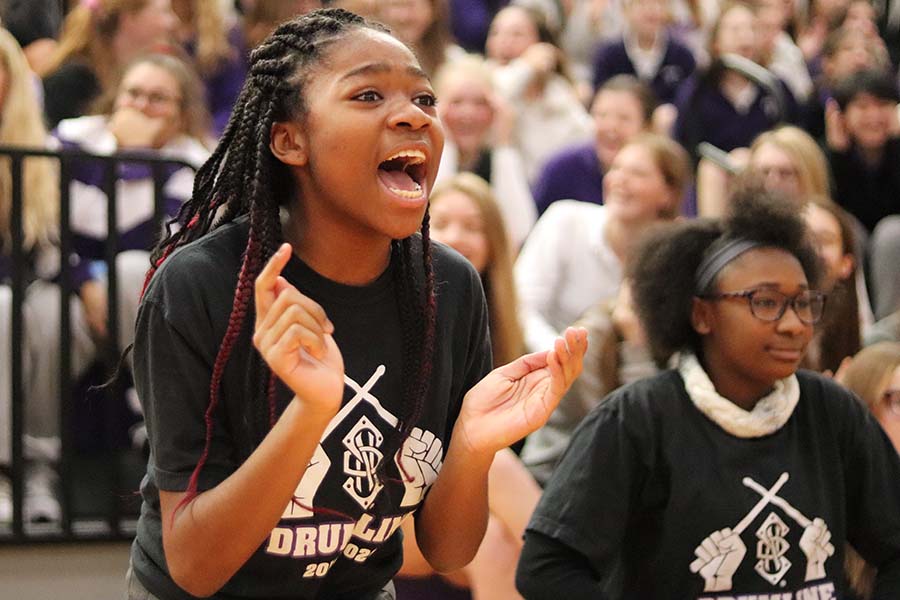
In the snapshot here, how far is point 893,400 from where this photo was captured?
12.9 feet

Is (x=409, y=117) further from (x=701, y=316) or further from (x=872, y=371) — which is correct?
(x=872, y=371)

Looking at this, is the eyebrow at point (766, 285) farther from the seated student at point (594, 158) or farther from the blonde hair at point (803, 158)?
the seated student at point (594, 158)

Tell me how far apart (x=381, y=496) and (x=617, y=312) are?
2.28 m

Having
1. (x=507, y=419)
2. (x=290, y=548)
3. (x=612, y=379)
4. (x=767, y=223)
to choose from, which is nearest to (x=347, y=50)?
Result: (x=507, y=419)

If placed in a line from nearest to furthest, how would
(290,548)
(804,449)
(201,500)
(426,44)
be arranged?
(201,500), (290,548), (804,449), (426,44)

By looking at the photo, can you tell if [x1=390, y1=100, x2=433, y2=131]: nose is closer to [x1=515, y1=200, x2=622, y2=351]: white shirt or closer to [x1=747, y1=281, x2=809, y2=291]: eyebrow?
[x1=747, y1=281, x2=809, y2=291]: eyebrow

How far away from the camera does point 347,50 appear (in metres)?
2.08

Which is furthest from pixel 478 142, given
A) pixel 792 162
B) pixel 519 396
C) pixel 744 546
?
pixel 519 396

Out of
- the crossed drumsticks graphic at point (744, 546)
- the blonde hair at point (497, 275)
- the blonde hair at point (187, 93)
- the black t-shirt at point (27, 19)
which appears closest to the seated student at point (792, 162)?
the blonde hair at point (497, 275)

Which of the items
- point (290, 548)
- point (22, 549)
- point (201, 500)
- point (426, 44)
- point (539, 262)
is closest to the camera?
point (201, 500)

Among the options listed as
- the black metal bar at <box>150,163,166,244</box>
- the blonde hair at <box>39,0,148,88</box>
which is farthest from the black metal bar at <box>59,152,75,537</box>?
the blonde hair at <box>39,0,148,88</box>

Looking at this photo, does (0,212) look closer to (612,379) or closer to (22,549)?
(22,549)

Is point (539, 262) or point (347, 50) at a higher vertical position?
point (347, 50)

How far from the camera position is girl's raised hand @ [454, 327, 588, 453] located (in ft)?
7.04
